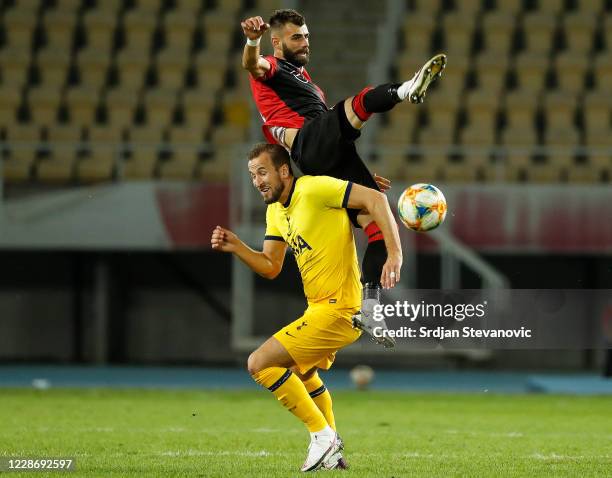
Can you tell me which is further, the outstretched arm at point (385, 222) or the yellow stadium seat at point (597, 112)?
the yellow stadium seat at point (597, 112)

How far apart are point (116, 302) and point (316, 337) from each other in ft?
41.4

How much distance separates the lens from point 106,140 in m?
18.3

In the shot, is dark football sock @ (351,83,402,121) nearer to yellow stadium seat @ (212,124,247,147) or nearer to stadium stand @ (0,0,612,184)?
stadium stand @ (0,0,612,184)

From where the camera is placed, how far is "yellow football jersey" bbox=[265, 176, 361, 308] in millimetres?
6863

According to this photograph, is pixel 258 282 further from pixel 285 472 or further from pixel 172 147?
pixel 285 472

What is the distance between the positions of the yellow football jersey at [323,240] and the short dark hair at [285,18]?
1.20 meters

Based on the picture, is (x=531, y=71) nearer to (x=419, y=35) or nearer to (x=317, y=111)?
(x=419, y=35)

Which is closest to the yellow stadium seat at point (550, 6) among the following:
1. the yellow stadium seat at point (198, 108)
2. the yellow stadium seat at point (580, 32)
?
the yellow stadium seat at point (580, 32)

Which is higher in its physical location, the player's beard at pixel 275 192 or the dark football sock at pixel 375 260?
the player's beard at pixel 275 192

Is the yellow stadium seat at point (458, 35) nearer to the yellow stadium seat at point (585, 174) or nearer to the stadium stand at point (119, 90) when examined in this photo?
the stadium stand at point (119, 90)

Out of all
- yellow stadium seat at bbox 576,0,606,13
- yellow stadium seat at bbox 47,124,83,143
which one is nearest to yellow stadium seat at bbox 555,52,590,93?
yellow stadium seat at bbox 576,0,606,13

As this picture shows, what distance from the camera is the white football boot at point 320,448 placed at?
6.82m

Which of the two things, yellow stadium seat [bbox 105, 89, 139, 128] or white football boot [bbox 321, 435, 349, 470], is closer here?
white football boot [bbox 321, 435, 349, 470]

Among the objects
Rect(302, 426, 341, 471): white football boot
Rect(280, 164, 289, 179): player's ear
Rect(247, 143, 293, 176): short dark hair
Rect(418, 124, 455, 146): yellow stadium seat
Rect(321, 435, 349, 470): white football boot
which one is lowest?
Rect(321, 435, 349, 470): white football boot
